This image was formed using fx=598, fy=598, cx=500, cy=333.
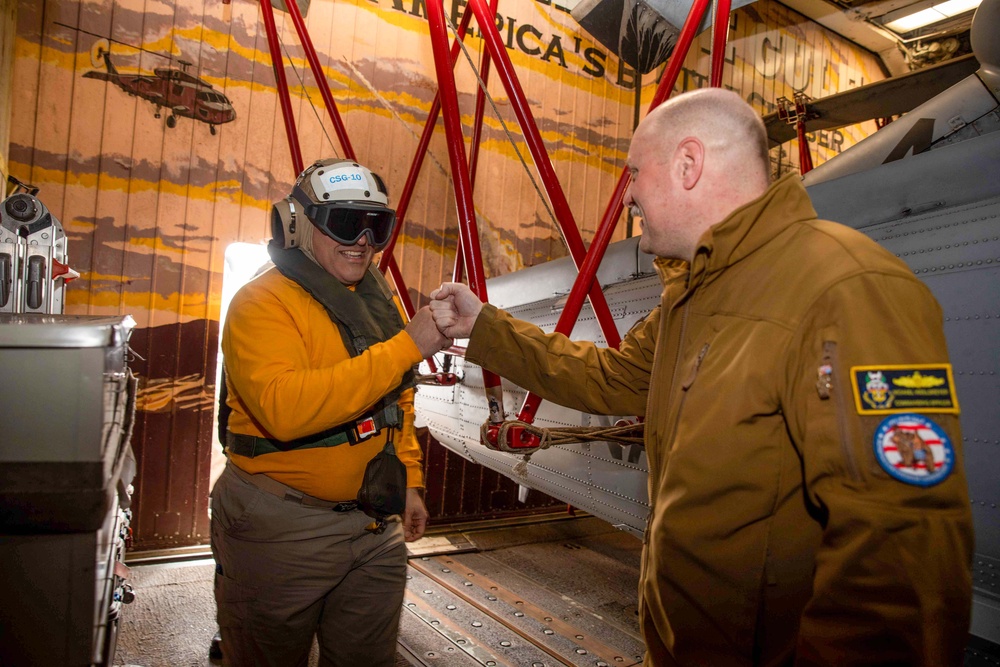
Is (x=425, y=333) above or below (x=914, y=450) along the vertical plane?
above

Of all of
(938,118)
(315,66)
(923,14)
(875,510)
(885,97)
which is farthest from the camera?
(923,14)

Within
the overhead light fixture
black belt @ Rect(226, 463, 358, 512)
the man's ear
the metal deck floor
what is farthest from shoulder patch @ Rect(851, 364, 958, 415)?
the overhead light fixture

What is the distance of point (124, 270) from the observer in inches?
181

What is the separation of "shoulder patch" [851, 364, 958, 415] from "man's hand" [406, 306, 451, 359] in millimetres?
1237

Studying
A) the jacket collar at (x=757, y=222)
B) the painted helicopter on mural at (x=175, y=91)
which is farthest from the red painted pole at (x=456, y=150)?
the painted helicopter on mural at (x=175, y=91)

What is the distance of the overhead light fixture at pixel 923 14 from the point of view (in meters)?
7.69

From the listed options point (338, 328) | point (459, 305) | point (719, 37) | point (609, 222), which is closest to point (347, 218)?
point (338, 328)

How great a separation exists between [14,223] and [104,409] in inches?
74.3

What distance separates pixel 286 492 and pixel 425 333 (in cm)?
67

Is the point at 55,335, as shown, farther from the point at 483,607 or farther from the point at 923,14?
the point at 923,14

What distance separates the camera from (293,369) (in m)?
1.82

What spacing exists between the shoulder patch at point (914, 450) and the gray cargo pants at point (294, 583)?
1.59 meters

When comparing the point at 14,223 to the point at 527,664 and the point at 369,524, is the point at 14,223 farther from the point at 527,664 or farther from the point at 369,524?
the point at 527,664

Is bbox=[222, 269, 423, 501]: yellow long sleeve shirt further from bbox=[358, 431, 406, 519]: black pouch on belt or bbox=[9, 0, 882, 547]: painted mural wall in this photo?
bbox=[9, 0, 882, 547]: painted mural wall
